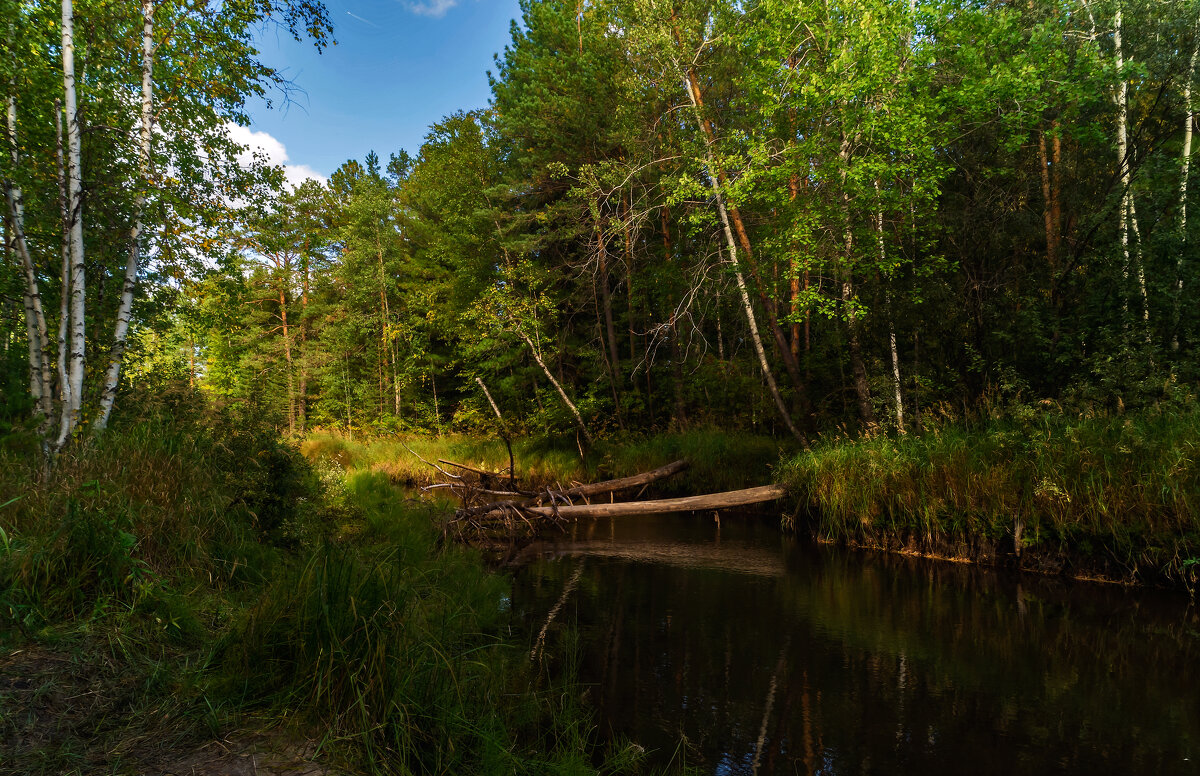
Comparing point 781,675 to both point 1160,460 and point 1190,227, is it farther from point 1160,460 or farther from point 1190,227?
point 1190,227

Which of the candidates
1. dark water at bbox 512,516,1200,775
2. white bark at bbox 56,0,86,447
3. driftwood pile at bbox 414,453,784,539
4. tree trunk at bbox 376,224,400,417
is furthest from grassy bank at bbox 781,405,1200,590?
tree trunk at bbox 376,224,400,417

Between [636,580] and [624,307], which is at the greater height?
[624,307]

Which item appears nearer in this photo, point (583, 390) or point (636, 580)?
point (636, 580)

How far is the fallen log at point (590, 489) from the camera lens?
10.8 metres

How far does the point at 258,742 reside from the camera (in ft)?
8.26

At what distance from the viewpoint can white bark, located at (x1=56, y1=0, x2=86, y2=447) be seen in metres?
5.20

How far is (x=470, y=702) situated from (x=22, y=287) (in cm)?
622

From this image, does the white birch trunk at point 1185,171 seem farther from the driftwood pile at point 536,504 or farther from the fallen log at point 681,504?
the driftwood pile at point 536,504

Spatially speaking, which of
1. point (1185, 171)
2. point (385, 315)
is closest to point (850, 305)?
point (1185, 171)

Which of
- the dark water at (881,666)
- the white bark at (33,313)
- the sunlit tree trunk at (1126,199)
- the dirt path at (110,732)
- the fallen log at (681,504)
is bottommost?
the dark water at (881,666)

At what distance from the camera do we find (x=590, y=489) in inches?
507

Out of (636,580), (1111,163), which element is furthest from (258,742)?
(1111,163)

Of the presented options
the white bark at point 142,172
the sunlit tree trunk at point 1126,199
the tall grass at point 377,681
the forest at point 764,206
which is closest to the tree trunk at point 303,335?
the forest at point 764,206

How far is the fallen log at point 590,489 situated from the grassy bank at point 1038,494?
404 centimetres
